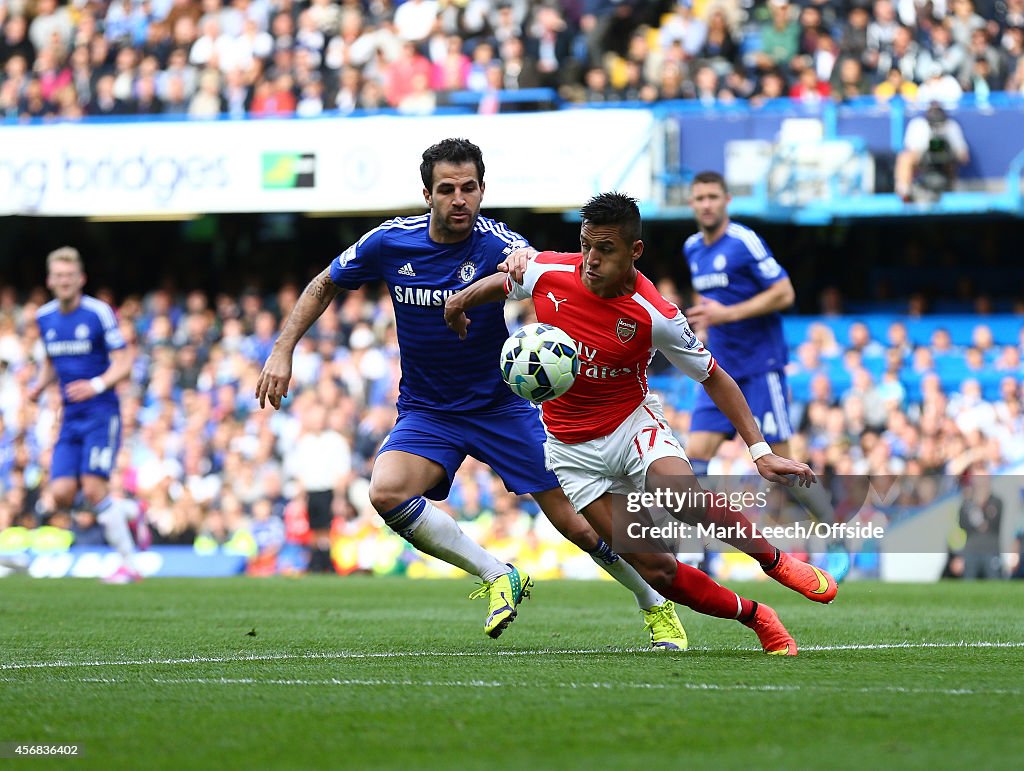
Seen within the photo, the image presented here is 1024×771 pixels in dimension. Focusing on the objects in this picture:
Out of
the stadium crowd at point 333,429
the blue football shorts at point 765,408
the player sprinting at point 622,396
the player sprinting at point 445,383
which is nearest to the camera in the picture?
the player sprinting at point 622,396

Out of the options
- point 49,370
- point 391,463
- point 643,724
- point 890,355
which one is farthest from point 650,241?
point 643,724

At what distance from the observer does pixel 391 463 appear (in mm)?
7832

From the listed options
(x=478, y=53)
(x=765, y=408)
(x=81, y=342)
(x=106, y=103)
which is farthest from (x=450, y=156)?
(x=106, y=103)

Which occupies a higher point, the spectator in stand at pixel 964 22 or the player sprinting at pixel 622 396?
the spectator in stand at pixel 964 22

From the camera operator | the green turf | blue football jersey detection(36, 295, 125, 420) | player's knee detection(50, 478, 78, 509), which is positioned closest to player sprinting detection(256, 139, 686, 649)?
the green turf

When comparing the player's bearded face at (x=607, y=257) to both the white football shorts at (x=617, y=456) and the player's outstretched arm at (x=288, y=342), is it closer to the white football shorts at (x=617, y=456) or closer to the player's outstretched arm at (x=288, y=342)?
the white football shorts at (x=617, y=456)

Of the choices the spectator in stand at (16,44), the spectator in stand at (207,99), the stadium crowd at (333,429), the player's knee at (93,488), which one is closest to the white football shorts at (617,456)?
the player's knee at (93,488)

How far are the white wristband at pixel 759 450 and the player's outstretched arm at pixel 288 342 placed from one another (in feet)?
7.10

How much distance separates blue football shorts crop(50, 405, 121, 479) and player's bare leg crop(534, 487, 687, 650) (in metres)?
6.32

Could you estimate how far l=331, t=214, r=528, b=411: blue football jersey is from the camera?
307 inches

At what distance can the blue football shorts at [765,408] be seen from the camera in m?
11.2

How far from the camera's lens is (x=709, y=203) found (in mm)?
11062

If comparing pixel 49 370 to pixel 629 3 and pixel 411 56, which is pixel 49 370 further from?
pixel 629 3

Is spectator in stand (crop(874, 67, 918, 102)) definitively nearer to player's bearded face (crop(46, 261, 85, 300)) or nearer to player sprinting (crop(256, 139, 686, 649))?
player's bearded face (crop(46, 261, 85, 300))
